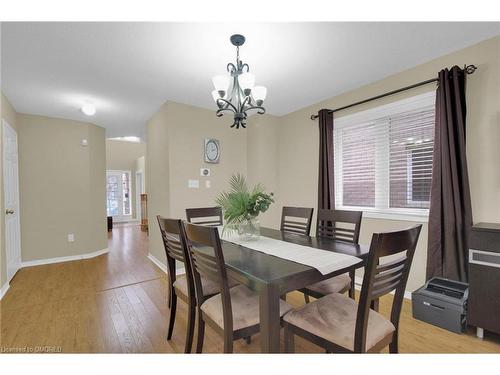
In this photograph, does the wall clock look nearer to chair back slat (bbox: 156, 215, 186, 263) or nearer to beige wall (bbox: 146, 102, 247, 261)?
beige wall (bbox: 146, 102, 247, 261)

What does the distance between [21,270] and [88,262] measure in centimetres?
83

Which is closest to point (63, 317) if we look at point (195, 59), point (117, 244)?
point (195, 59)

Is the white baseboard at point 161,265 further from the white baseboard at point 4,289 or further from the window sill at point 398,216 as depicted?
the window sill at point 398,216

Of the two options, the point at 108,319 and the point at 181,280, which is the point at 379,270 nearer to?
the point at 181,280

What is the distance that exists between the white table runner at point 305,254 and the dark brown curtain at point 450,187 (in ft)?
4.24

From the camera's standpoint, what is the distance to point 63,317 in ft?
7.26

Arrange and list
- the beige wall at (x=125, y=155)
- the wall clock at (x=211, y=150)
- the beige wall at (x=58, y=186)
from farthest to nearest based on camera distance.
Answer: the beige wall at (x=125, y=155) < the beige wall at (x=58, y=186) < the wall clock at (x=211, y=150)

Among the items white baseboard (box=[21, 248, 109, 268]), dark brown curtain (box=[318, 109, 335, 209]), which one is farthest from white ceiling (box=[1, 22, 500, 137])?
white baseboard (box=[21, 248, 109, 268])

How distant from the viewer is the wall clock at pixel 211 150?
359 cm

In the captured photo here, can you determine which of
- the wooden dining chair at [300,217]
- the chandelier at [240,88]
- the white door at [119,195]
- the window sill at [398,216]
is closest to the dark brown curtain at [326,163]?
the window sill at [398,216]

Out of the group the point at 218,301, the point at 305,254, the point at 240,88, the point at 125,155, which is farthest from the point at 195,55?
the point at 125,155

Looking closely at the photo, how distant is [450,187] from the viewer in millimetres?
2111

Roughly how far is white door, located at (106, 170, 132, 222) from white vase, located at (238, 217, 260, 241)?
8.32 m

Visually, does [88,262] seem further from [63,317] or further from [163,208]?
[63,317]
